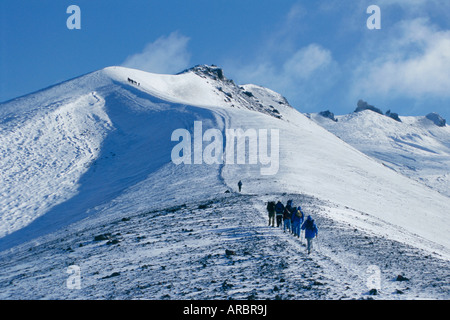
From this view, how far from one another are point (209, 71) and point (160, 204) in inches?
4605

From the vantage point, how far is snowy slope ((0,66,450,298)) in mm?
15977

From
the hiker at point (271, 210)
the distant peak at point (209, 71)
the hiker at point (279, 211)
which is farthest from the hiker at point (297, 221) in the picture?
the distant peak at point (209, 71)

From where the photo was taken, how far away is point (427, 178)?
4498 inches

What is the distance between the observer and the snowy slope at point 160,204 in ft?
52.4

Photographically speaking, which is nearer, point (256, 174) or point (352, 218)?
point (352, 218)

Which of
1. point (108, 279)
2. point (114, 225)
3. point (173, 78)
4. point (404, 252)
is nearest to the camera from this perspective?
point (108, 279)

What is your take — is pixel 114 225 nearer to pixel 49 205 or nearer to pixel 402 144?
pixel 49 205

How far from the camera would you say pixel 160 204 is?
101 feet

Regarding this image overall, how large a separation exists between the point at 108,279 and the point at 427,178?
4418 inches

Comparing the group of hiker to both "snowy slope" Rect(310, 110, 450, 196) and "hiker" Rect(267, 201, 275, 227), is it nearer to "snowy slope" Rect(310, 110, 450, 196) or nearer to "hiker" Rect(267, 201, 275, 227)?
"hiker" Rect(267, 201, 275, 227)

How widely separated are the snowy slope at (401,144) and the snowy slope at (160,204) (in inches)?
2564

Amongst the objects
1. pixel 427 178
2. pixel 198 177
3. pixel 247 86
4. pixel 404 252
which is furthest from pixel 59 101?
pixel 247 86
